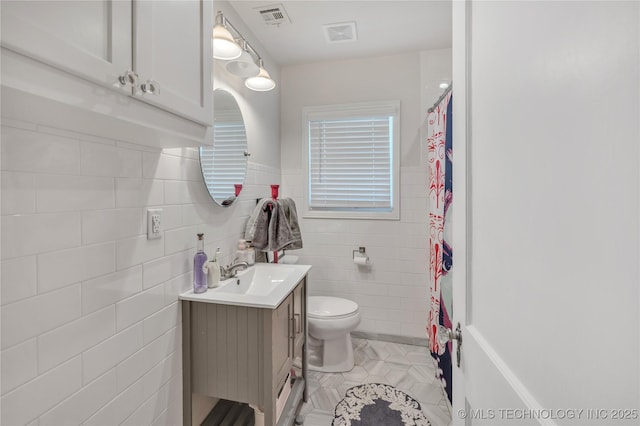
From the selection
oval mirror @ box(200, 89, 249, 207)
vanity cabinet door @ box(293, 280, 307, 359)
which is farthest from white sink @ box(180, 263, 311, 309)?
oval mirror @ box(200, 89, 249, 207)

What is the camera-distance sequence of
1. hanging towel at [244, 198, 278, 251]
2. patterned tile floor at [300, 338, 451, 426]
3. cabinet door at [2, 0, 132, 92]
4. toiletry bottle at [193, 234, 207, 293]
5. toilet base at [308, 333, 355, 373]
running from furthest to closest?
toilet base at [308, 333, 355, 373] → hanging towel at [244, 198, 278, 251] → patterned tile floor at [300, 338, 451, 426] → toiletry bottle at [193, 234, 207, 293] → cabinet door at [2, 0, 132, 92]

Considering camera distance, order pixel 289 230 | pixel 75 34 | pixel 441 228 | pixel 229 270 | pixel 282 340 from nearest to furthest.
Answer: pixel 75 34
pixel 282 340
pixel 229 270
pixel 441 228
pixel 289 230

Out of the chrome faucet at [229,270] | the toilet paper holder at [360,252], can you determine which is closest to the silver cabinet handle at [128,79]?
the chrome faucet at [229,270]

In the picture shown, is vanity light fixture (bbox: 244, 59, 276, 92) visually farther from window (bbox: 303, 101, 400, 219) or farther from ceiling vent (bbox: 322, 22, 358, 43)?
window (bbox: 303, 101, 400, 219)

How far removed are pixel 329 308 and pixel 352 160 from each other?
1.28 m

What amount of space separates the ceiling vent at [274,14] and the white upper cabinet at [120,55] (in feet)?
3.11

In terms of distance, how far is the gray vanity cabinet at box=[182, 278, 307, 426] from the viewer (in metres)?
1.25

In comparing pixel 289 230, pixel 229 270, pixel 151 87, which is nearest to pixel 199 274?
pixel 229 270

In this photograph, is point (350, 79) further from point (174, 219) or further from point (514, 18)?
point (514, 18)

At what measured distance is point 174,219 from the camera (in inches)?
50.9

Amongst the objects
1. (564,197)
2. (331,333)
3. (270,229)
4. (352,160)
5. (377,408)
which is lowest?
(377,408)

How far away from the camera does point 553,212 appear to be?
18.4 inches

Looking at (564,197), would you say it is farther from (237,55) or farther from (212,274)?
(237,55)

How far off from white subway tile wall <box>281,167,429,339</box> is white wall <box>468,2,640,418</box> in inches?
71.2
